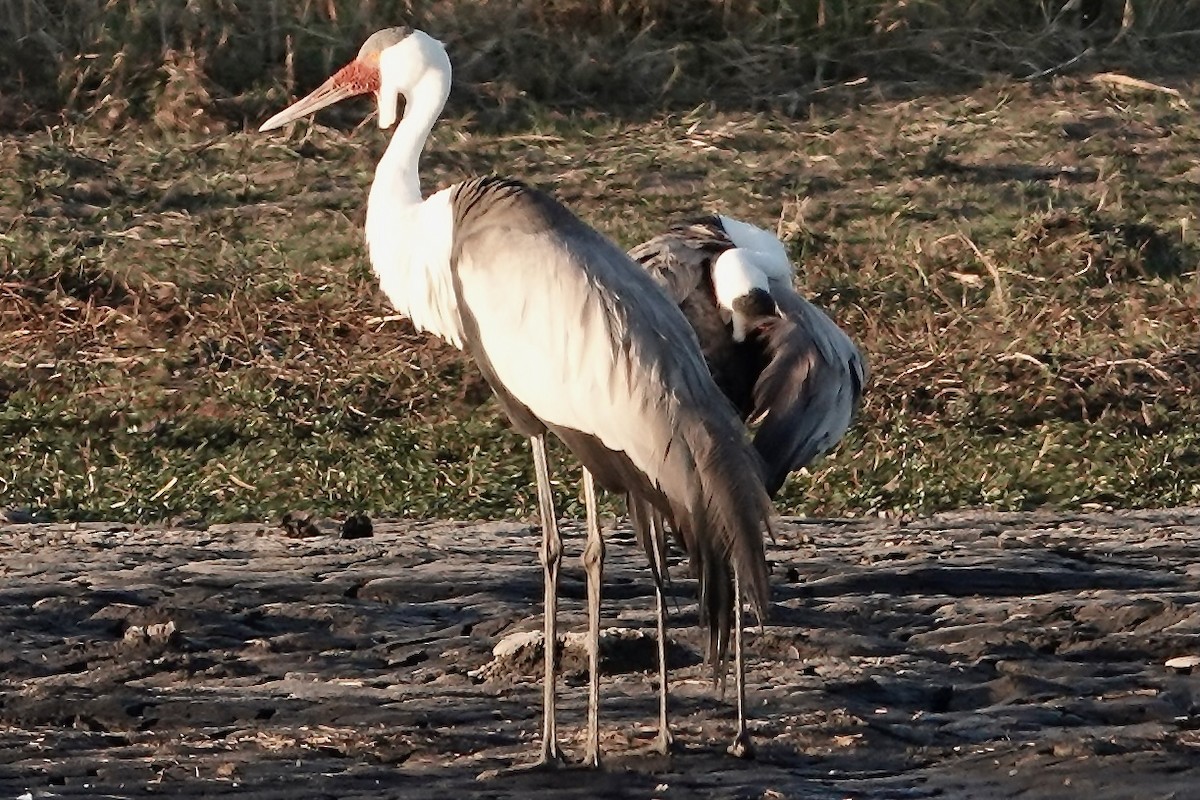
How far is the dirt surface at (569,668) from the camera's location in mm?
4668

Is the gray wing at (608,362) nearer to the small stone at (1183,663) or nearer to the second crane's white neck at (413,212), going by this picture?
the second crane's white neck at (413,212)

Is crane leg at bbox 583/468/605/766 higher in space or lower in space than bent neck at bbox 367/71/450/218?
lower

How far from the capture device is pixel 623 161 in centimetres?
1088

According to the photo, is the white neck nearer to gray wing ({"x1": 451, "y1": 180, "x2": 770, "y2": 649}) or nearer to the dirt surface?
gray wing ({"x1": 451, "y1": 180, "x2": 770, "y2": 649})

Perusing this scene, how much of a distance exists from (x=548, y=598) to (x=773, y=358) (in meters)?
0.78

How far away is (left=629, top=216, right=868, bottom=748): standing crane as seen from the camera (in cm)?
512

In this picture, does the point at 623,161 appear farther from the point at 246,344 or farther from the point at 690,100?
the point at 246,344

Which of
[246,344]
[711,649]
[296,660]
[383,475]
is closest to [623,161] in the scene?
[246,344]

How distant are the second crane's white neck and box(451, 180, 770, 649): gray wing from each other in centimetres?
16

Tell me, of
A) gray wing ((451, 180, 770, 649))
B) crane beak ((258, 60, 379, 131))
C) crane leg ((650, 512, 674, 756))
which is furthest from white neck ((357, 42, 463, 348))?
crane leg ((650, 512, 674, 756))

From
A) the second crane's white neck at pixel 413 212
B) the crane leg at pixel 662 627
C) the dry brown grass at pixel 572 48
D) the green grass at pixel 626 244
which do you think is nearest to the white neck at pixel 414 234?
the second crane's white neck at pixel 413 212

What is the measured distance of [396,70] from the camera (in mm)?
5879

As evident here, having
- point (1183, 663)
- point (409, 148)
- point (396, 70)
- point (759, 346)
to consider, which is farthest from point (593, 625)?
point (396, 70)

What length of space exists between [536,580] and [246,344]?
3.06 metres
